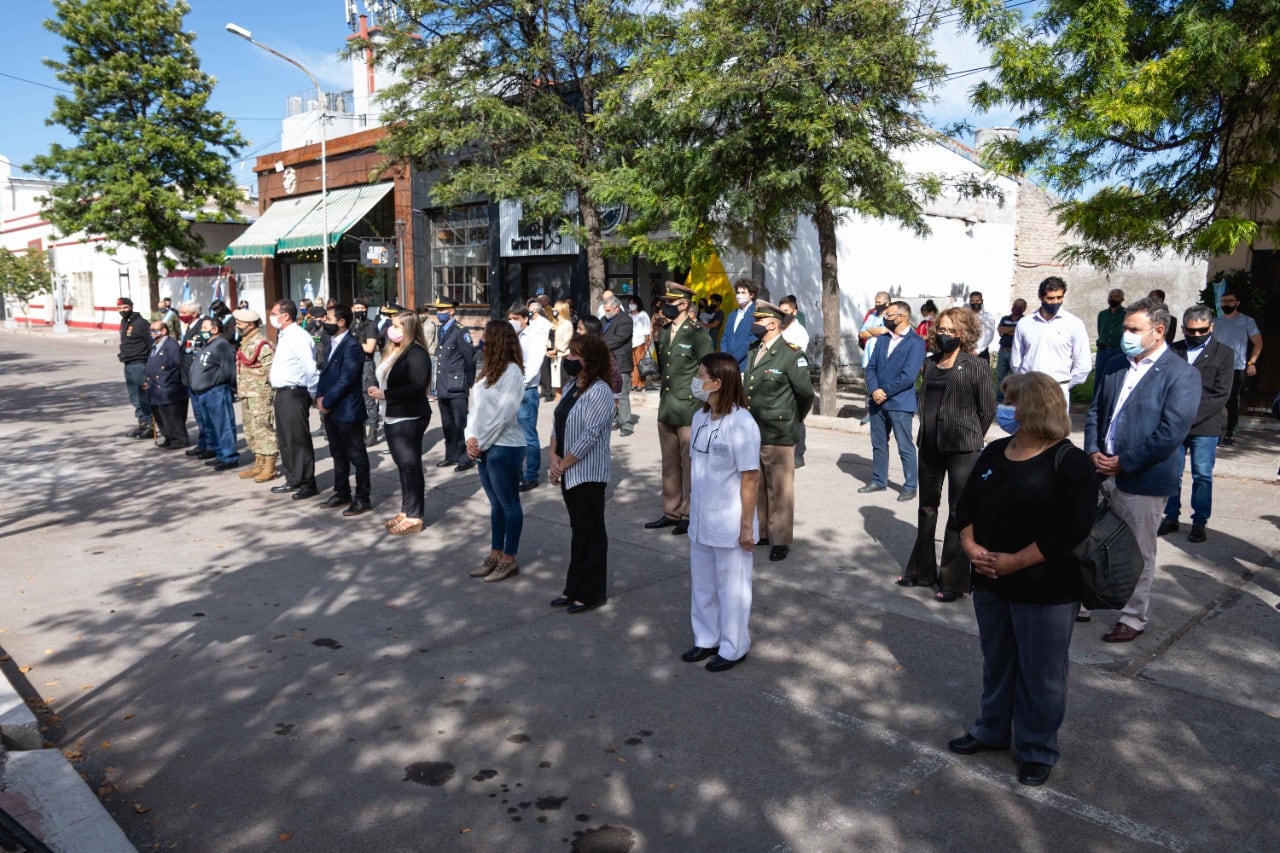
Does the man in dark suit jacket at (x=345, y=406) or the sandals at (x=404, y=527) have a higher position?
the man in dark suit jacket at (x=345, y=406)

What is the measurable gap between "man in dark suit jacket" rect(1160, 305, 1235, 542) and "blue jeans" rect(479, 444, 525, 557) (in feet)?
15.4

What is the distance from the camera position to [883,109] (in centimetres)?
1300

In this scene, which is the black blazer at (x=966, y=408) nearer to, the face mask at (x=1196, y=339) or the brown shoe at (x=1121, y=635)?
the brown shoe at (x=1121, y=635)

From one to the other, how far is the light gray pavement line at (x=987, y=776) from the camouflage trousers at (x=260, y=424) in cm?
709

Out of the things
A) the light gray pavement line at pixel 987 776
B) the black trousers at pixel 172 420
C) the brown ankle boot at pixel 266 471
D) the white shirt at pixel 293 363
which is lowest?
the light gray pavement line at pixel 987 776

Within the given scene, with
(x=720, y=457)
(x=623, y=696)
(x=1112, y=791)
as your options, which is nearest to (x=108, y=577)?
(x=623, y=696)

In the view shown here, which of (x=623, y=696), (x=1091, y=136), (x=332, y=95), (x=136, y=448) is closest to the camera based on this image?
(x=623, y=696)

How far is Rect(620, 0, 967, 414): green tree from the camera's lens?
486 inches

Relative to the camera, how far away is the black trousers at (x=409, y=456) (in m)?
7.83

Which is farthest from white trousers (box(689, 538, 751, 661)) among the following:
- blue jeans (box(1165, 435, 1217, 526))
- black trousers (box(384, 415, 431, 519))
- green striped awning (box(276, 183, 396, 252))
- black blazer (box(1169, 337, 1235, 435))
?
green striped awning (box(276, 183, 396, 252))

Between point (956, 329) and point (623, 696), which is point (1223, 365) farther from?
point (623, 696)

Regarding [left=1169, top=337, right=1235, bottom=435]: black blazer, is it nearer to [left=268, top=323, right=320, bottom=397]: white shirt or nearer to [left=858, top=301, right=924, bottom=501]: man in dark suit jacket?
[left=858, top=301, right=924, bottom=501]: man in dark suit jacket

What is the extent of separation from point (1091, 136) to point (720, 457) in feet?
25.3

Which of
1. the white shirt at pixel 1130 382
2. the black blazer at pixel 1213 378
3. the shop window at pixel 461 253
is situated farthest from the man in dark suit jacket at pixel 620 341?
the shop window at pixel 461 253
